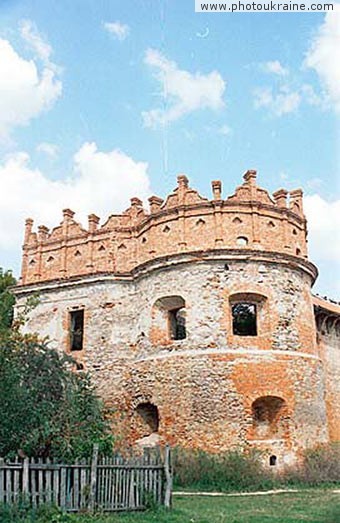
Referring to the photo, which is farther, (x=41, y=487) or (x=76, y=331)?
(x=76, y=331)

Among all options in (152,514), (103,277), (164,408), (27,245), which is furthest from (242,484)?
(27,245)

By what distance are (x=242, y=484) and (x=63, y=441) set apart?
672 cm

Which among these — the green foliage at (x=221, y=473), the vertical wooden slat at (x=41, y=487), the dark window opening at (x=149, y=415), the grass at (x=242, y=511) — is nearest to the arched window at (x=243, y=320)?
the dark window opening at (x=149, y=415)

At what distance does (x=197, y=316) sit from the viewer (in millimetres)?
18016

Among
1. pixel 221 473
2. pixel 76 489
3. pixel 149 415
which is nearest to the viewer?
pixel 76 489

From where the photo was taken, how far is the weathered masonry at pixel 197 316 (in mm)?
17250

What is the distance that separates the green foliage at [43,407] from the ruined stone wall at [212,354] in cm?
583

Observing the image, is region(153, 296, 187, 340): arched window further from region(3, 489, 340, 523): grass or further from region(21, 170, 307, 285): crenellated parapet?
region(3, 489, 340, 523): grass

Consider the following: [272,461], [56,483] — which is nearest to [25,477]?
[56,483]

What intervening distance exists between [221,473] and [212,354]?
136 inches

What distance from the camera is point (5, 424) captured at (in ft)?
33.2

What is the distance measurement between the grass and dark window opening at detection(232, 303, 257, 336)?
26.9 ft

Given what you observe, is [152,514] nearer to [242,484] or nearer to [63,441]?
[63,441]

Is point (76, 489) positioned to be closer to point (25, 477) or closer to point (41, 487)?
point (41, 487)
